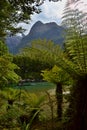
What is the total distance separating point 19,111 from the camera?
5094 mm

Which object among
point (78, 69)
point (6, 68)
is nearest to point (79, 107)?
point (78, 69)

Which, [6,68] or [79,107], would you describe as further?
[6,68]

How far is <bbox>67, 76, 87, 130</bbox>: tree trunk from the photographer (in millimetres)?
2840

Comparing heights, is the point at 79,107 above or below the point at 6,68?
below

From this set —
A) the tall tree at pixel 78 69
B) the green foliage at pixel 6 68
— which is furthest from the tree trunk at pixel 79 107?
the green foliage at pixel 6 68

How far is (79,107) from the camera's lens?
2914 mm

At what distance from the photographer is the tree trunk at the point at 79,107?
284 centimetres

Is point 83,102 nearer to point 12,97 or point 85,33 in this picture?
point 85,33

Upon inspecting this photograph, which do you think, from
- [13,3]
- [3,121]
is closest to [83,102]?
[3,121]

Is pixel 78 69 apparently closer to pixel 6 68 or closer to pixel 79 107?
pixel 79 107

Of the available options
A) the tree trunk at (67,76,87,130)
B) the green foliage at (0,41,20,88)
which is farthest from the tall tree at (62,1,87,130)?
the green foliage at (0,41,20,88)

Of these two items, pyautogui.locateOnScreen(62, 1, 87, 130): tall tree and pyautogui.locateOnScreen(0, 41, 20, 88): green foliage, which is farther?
pyautogui.locateOnScreen(0, 41, 20, 88): green foliage

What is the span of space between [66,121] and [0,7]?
10.1 meters

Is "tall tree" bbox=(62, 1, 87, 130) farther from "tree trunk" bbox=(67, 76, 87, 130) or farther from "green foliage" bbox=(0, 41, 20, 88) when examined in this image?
"green foliage" bbox=(0, 41, 20, 88)
